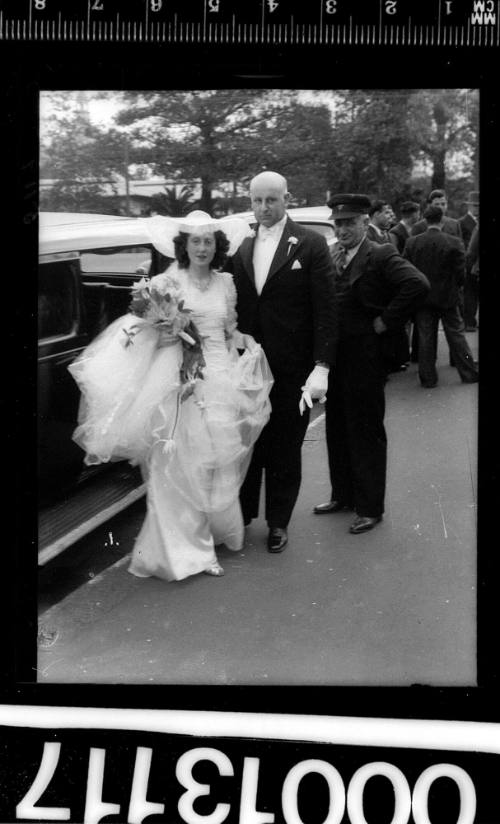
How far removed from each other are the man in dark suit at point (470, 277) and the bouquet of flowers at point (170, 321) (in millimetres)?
908

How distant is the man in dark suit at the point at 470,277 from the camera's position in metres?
3.59

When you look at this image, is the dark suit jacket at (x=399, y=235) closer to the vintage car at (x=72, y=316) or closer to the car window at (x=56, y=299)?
the vintage car at (x=72, y=316)

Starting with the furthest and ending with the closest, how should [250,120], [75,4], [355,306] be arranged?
[355,306]
[250,120]
[75,4]

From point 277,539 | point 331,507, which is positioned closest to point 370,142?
point 331,507

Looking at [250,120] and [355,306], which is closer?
[250,120]

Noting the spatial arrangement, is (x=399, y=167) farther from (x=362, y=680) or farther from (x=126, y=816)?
(x=126, y=816)

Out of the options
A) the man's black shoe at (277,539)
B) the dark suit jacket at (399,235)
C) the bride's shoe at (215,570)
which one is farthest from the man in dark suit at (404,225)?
the bride's shoe at (215,570)

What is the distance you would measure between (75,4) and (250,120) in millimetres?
629

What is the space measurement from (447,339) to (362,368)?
32cm

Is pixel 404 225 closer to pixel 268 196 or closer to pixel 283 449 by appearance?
pixel 268 196

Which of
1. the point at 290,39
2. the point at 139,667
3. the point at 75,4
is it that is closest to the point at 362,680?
the point at 139,667

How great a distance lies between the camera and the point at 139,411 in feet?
12.8

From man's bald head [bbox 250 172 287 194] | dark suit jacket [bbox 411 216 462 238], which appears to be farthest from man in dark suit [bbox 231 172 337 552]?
dark suit jacket [bbox 411 216 462 238]

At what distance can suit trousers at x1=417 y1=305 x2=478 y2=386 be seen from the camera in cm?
369
